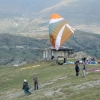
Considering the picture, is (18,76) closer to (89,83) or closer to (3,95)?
(3,95)

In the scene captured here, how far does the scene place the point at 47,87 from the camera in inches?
1453

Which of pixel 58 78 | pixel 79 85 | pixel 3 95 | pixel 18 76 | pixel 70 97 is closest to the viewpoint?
pixel 70 97

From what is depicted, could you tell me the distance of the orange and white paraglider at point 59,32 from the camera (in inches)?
1412

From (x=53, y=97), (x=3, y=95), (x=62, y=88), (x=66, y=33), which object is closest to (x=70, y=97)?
(x=53, y=97)

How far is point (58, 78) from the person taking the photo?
42531mm

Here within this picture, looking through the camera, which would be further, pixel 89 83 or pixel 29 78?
pixel 29 78

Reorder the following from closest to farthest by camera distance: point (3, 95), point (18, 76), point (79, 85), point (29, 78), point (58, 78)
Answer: point (79, 85), point (3, 95), point (58, 78), point (29, 78), point (18, 76)

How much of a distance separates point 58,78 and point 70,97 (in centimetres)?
1306

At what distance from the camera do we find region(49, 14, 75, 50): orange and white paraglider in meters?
35.9

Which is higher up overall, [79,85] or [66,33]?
[66,33]

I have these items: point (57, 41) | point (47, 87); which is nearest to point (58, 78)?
point (47, 87)

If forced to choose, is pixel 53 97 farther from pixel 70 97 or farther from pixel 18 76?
pixel 18 76

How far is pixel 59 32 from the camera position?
121ft

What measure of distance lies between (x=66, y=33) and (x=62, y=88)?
7382 mm
